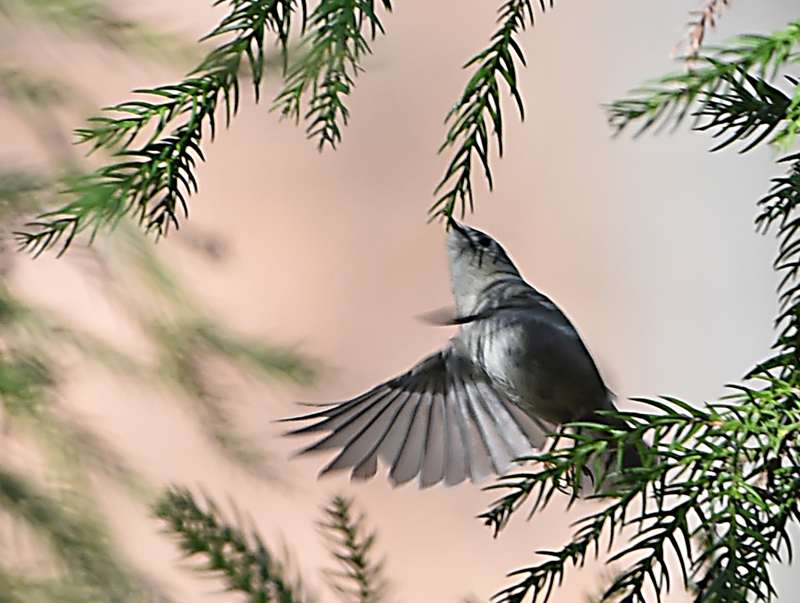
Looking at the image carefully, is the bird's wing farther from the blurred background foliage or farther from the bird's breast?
the blurred background foliage

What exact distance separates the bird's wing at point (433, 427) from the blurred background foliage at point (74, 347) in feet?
1.55

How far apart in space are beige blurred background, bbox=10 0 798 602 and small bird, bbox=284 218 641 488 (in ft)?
1.61

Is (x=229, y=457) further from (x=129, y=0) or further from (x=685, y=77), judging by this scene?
(x=685, y=77)

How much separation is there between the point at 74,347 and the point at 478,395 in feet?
2.05

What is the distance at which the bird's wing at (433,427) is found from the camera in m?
0.46

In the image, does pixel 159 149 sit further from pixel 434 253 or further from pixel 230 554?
pixel 434 253

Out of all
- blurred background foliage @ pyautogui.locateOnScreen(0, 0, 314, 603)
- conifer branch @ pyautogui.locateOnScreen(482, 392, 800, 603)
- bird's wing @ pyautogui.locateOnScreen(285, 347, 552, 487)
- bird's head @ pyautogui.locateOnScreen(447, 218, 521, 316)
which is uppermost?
blurred background foliage @ pyautogui.locateOnScreen(0, 0, 314, 603)

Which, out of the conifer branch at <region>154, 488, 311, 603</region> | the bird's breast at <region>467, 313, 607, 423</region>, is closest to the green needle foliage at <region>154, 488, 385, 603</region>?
the conifer branch at <region>154, 488, 311, 603</region>

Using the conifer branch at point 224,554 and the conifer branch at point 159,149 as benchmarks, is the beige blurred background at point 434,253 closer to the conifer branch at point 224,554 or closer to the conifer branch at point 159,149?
the conifer branch at point 224,554

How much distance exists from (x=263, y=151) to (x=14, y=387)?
0.45m

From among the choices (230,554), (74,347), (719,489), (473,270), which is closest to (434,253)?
(74,347)

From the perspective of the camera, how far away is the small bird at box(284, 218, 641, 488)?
1.36ft

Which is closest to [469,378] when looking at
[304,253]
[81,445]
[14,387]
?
[14,387]

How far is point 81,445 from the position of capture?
0.98 meters
